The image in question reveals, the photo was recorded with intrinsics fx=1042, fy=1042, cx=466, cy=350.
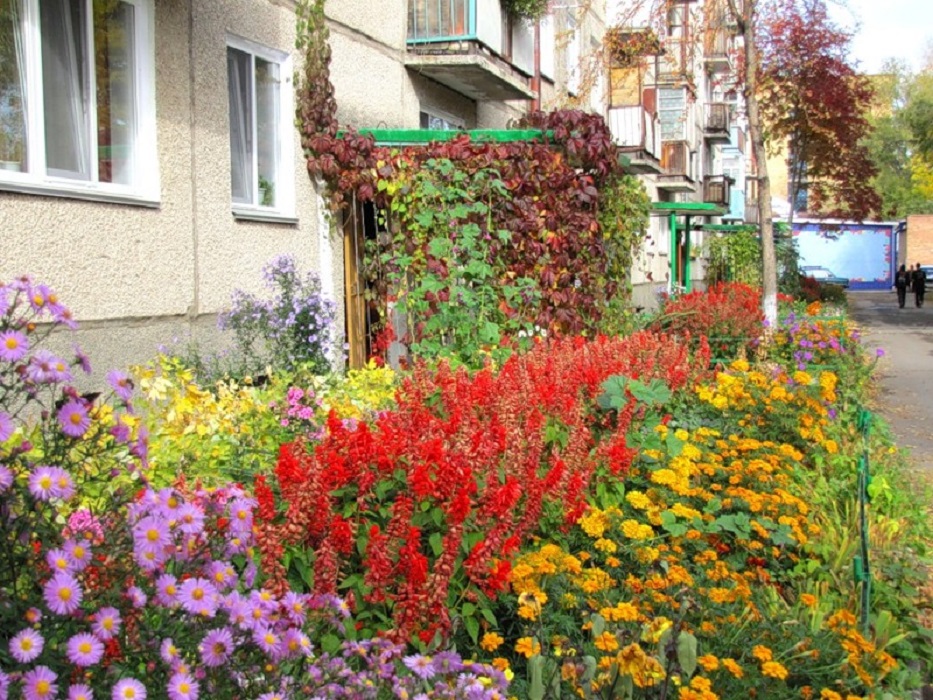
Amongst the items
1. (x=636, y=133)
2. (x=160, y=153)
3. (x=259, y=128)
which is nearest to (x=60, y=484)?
(x=160, y=153)

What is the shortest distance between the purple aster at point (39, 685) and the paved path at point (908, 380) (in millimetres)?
7133

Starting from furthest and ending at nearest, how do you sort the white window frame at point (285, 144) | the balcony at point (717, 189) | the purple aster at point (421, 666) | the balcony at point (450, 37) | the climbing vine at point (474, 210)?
the balcony at point (717, 189)
the balcony at point (450, 37)
the climbing vine at point (474, 210)
the white window frame at point (285, 144)
the purple aster at point (421, 666)

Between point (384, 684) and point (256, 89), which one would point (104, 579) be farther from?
point (256, 89)

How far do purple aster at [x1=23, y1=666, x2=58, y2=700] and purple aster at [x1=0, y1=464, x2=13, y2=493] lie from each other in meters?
0.31

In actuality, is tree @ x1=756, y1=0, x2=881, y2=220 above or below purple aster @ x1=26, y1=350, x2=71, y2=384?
above

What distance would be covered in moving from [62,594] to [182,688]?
0.25m

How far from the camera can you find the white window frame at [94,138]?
5.75m

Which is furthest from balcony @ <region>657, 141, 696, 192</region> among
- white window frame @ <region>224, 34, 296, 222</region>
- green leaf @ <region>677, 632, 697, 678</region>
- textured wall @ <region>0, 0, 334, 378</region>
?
green leaf @ <region>677, 632, 697, 678</region>

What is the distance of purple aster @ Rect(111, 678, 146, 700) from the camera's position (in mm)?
1620

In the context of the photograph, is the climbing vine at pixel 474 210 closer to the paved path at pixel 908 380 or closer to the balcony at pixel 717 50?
the paved path at pixel 908 380

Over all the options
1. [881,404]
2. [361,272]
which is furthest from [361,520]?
[881,404]

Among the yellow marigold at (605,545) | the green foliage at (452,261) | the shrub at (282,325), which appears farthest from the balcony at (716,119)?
the yellow marigold at (605,545)

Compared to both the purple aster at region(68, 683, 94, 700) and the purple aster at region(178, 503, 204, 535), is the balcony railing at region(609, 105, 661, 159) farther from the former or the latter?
the purple aster at region(68, 683, 94, 700)

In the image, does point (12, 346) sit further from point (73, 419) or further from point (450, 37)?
point (450, 37)
